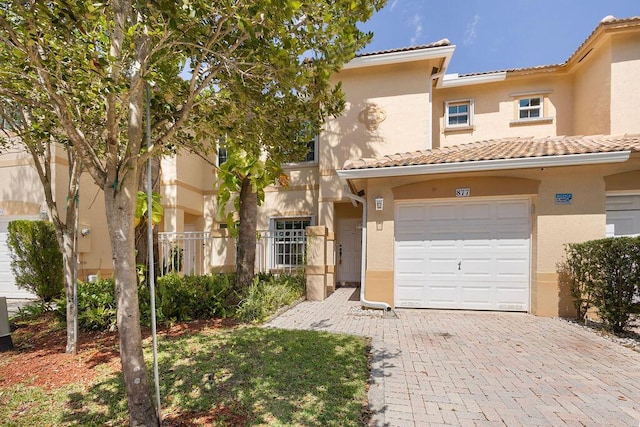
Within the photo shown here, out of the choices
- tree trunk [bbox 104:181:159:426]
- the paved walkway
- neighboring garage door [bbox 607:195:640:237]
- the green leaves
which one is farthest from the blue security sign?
the green leaves

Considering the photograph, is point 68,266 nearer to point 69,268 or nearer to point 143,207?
point 69,268

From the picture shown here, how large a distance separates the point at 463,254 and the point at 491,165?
7.57 ft

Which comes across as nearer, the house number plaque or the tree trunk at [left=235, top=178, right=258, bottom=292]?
the house number plaque

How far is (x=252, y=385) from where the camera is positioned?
380cm

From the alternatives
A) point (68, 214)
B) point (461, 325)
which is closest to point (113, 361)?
point (68, 214)

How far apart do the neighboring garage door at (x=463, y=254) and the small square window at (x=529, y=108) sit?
697cm

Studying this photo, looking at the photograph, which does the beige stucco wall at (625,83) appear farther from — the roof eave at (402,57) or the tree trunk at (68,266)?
the tree trunk at (68,266)

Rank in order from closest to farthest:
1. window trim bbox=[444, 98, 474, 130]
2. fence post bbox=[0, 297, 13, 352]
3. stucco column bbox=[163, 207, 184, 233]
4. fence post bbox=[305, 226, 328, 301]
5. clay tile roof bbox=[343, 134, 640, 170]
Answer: fence post bbox=[0, 297, 13, 352]
clay tile roof bbox=[343, 134, 640, 170]
fence post bbox=[305, 226, 328, 301]
window trim bbox=[444, 98, 474, 130]
stucco column bbox=[163, 207, 184, 233]

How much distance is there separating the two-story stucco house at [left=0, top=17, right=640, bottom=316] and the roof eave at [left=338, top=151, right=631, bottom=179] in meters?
0.03

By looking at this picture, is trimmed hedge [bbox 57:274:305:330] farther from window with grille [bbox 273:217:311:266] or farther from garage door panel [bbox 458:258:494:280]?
garage door panel [bbox 458:258:494:280]

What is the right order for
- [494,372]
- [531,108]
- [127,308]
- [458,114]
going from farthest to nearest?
[458,114]
[531,108]
[494,372]
[127,308]

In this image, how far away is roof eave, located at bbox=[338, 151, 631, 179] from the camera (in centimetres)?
645

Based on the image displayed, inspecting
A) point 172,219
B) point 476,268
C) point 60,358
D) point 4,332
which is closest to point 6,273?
point 172,219

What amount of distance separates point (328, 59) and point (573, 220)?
277 inches
